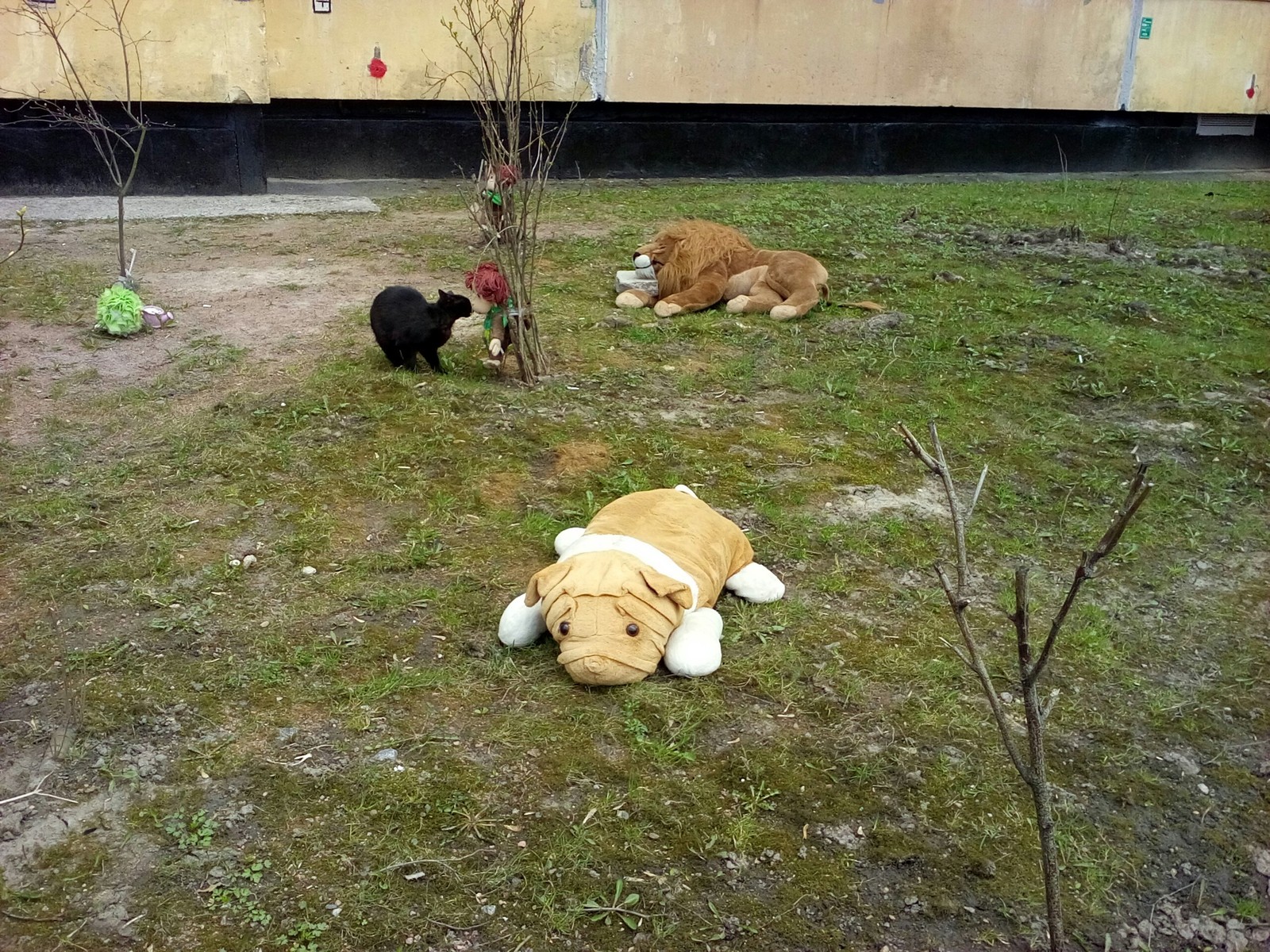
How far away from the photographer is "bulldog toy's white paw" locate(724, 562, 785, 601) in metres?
3.77

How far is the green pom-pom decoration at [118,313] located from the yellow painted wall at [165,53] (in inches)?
168

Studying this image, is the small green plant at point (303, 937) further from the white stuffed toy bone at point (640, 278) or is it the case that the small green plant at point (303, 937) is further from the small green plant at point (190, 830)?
the white stuffed toy bone at point (640, 278)

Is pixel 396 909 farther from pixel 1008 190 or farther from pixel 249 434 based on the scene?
pixel 1008 190

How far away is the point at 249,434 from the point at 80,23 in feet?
21.4

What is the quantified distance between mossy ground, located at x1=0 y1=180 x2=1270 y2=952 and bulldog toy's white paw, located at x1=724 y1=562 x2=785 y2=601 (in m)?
0.08

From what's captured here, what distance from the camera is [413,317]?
17.8 feet

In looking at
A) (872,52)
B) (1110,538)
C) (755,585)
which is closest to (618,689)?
(755,585)

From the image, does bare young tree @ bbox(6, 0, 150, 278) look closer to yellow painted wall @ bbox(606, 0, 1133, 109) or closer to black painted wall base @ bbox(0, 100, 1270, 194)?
black painted wall base @ bbox(0, 100, 1270, 194)

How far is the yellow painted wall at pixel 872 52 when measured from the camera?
1183 centimetres

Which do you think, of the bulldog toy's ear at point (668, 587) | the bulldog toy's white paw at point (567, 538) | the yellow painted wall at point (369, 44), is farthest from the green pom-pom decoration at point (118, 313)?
the yellow painted wall at point (369, 44)

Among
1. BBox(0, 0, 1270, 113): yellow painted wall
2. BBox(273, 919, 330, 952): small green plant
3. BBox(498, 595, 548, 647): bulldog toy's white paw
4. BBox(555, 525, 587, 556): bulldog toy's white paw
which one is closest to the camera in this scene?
BBox(273, 919, 330, 952): small green plant

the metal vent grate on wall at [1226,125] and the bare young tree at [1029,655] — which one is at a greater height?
the metal vent grate on wall at [1226,125]

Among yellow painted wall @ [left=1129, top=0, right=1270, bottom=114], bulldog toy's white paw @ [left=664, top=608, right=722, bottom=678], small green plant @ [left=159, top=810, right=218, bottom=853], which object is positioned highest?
yellow painted wall @ [left=1129, top=0, right=1270, bottom=114]

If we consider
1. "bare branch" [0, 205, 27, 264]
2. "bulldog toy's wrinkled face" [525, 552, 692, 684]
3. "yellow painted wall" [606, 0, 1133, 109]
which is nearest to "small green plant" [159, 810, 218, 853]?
"bulldog toy's wrinkled face" [525, 552, 692, 684]
